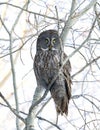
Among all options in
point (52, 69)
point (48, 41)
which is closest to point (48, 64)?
point (52, 69)

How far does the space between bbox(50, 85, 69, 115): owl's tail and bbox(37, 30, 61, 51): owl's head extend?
0.35 m

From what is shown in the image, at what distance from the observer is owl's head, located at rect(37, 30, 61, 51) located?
4.30 m

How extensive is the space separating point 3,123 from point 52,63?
769 centimetres

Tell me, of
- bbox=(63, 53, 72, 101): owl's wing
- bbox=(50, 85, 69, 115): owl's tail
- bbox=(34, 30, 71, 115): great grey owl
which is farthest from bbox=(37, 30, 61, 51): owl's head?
bbox=(50, 85, 69, 115): owl's tail

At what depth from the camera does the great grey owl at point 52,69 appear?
4.27m

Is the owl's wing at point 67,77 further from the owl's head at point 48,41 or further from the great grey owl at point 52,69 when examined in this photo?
the owl's head at point 48,41

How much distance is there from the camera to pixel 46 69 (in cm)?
434

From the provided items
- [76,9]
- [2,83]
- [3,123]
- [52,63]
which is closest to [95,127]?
[52,63]

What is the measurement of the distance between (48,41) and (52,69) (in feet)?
0.97

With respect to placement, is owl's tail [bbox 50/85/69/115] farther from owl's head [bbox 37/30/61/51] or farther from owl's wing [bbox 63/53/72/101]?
owl's head [bbox 37/30/61/51]

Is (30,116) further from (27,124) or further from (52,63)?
(52,63)

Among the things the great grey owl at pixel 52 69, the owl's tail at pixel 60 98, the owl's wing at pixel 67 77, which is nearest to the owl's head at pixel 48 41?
the great grey owl at pixel 52 69

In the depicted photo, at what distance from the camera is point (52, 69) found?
4.27 meters

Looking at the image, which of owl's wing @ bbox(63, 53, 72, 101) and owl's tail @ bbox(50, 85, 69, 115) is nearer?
owl's wing @ bbox(63, 53, 72, 101)
